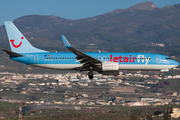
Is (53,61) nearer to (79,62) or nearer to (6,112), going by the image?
(79,62)

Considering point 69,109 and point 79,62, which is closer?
point 79,62

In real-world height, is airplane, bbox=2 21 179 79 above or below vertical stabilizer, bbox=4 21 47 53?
below

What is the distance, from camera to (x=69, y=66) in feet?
192

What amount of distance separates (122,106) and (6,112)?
67263mm

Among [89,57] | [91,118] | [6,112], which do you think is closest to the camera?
[89,57]

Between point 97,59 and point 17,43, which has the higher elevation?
point 17,43

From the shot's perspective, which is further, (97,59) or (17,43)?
(17,43)

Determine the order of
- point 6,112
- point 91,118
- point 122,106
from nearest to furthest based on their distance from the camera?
point 91,118 < point 6,112 < point 122,106

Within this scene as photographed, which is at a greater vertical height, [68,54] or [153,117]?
[68,54]

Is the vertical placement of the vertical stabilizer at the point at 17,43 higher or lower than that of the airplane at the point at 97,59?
higher

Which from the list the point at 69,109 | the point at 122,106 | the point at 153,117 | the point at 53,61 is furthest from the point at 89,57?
the point at 122,106

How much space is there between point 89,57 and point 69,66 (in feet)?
18.6

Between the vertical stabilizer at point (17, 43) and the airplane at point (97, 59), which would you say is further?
the vertical stabilizer at point (17, 43)

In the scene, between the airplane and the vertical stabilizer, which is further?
the vertical stabilizer
